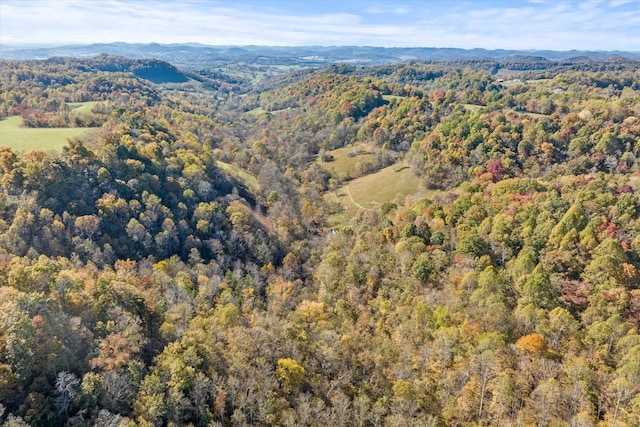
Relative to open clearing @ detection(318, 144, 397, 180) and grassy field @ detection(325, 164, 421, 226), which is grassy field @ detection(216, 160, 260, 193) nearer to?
grassy field @ detection(325, 164, 421, 226)

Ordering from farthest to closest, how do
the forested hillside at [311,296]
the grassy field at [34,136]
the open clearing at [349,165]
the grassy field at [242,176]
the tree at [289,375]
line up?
the open clearing at [349,165] < the grassy field at [242,176] < the grassy field at [34,136] < the tree at [289,375] < the forested hillside at [311,296]

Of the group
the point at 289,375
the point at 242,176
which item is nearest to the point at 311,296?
the point at 289,375

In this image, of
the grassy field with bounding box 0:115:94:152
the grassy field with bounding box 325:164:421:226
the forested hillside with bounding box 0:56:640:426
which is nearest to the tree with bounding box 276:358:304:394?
the forested hillside with bounding box 0:56:640:426

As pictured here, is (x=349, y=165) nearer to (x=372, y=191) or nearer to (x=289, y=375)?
(x=372, y=191)

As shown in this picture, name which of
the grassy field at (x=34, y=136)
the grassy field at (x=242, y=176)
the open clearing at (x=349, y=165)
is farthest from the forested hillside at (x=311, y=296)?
the open clearing at (x=349, y=165)

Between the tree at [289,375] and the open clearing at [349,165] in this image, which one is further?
the open clearing at [349,165]

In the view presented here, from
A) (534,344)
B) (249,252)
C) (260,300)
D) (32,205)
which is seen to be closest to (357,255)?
(260,300)

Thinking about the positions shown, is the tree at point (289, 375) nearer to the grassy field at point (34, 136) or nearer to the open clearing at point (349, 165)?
the grassy field at point (34, 136)
